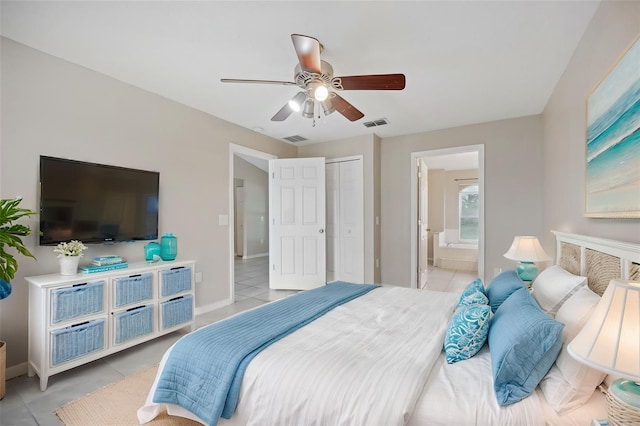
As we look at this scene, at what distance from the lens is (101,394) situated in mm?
1948

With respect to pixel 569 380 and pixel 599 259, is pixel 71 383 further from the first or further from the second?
pixel 599 259

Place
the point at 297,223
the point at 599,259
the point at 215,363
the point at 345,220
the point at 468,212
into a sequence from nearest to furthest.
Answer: the point at 215,363 < the point at 599,259 < the point at 297,223 < the point at 345,220 < the point at 468,212

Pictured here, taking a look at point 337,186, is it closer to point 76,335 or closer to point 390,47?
point 390,47

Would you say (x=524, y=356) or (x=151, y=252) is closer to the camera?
(x=524, y=356)

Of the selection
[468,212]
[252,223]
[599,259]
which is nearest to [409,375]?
[599,259]

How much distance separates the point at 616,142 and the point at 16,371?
4.18 metres

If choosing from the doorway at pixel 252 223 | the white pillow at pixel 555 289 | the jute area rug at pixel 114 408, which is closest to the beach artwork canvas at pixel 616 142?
the white pillow at pixel 555 289

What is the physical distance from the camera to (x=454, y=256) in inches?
247

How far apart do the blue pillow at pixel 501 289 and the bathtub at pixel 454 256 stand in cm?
436

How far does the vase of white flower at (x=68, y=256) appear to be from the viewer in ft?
7.23

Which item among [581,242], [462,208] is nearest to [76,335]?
[581,242]

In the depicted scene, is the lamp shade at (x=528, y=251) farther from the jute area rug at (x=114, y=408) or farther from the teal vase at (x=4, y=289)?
the teal vase at (x=4, y=289)

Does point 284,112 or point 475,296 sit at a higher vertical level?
point 284,112

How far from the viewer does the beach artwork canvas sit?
1263 mm
